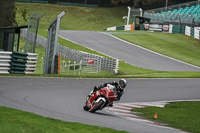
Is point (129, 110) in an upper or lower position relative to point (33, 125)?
lower

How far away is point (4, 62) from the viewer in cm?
2420

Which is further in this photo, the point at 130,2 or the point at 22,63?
the point at 130,2

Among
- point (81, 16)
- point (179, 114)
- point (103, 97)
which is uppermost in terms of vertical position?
point (81, 16)

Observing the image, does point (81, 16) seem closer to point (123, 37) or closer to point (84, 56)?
point (123, 37)

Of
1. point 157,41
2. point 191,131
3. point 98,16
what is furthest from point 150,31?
point 191,131

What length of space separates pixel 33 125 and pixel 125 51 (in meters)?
37.1

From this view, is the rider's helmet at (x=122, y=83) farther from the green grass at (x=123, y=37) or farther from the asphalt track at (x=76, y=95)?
the green grass at (x=123, y=37)

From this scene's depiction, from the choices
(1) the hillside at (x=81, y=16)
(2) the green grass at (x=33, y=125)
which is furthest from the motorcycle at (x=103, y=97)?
(1) the hillside at (x=81, y=16)

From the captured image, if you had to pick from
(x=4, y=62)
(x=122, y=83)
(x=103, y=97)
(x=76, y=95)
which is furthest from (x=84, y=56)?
(x=122, y=83)

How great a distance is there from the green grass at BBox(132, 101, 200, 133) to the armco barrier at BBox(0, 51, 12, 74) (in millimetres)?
8541

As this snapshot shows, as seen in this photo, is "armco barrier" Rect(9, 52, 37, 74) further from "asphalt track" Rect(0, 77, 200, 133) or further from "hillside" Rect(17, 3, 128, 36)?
"hillside" Rect(17, 3, 128, 36)

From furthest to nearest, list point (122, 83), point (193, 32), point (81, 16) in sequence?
1. point (81, 16)
2. point (193, 32)
3. point (122, 83)

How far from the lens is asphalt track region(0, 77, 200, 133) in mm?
13523

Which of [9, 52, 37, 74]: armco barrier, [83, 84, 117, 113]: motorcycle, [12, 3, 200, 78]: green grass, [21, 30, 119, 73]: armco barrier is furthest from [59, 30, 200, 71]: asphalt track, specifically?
[83, 84, 117, 113]: motorcycle
